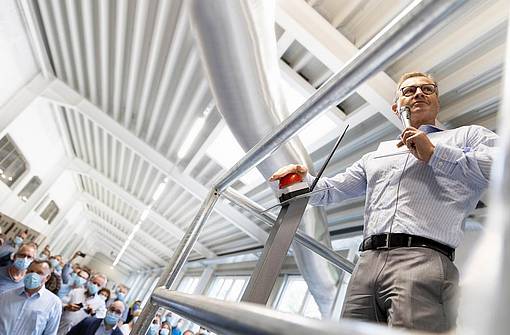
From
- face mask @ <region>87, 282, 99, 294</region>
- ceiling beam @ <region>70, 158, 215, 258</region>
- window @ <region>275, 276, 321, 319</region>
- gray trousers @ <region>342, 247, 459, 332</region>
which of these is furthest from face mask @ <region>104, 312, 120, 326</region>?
ceiling beam @ <region>70, 158, 215, 258</region>

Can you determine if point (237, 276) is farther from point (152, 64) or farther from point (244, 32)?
point (244, 32)

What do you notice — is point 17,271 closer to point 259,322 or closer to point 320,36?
point 320,36

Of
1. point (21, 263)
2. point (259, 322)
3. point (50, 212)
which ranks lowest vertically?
point (21, 263)

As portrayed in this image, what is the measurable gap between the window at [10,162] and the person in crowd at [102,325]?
5217 mm

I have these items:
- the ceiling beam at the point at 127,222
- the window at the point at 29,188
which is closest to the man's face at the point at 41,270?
the window at the point at 29,188

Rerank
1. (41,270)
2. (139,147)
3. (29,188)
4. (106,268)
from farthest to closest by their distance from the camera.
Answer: (106,268)
(29,188)
(139,147)
(41,270)

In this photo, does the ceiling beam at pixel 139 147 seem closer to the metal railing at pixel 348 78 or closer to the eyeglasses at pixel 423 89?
the eyeglasses at pixel 423 89

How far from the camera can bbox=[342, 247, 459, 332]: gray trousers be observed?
1033mm

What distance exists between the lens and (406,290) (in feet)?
3.51

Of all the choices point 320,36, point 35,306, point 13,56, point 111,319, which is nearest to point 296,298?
point 111,319

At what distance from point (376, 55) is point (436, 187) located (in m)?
0.81

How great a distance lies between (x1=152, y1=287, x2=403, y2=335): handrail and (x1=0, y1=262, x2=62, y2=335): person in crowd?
3918mm

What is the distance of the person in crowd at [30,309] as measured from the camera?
3525mm

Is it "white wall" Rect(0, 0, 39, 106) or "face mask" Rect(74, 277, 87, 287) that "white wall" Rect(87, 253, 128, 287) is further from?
"white wall" Rect(0, 0, 39, 106)
